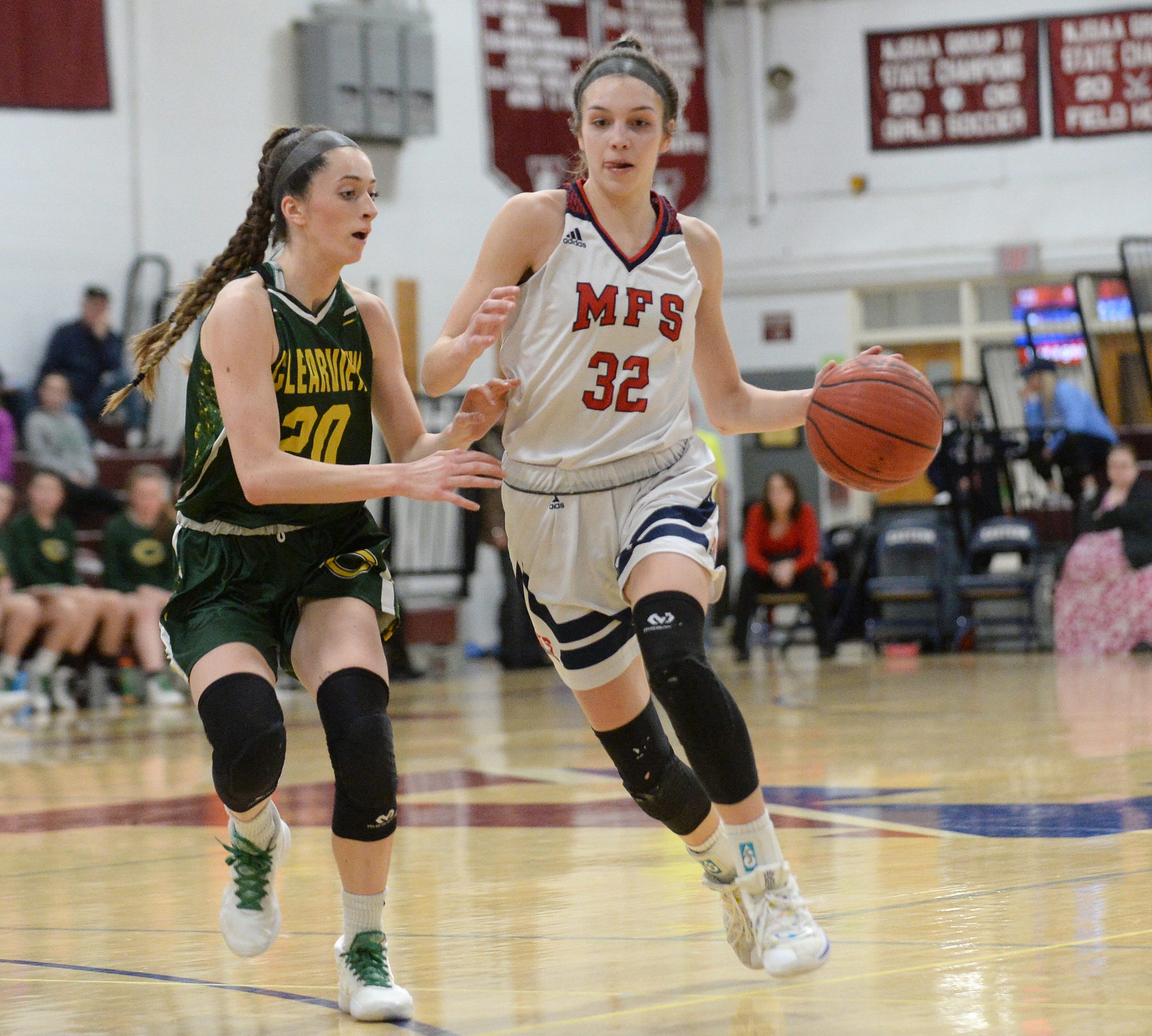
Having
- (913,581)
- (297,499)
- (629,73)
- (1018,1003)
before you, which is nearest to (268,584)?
(297,499)

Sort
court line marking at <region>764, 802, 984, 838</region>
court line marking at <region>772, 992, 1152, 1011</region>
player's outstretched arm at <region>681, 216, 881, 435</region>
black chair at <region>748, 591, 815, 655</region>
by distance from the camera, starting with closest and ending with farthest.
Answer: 1. court line marking at <region>772, 992, 1152, 1011</region>
2. player's outstretched arm at <region>681, 216, 881, 435</region>
3. court line marking at <region>764, 802, 984, 838</region>
4. black chair at <region>748, 591, 815, 655</region>

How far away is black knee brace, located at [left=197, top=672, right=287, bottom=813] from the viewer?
304 centimetres

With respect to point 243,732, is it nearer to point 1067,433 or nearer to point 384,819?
point 384,819

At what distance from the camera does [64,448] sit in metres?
11.4

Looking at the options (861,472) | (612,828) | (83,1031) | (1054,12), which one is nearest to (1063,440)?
(1054,12)

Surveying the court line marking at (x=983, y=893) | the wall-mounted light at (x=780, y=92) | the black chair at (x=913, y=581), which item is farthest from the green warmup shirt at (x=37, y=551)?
the wall-mounted light at (x=780, y=92)

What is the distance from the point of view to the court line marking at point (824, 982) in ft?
9.10

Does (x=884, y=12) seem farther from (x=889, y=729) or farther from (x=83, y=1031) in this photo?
(x=83, y=1031)

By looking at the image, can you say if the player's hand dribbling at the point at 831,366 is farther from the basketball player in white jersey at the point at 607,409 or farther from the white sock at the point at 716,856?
the white sock at the point at 716,856

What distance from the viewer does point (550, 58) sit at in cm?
1570

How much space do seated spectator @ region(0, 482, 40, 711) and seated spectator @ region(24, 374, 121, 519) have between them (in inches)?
39.6

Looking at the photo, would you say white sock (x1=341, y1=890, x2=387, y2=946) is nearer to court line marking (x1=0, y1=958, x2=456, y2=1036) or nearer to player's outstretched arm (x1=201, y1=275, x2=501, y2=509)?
court line marking (x1=0, y1=958, x2=456, y2=1036)

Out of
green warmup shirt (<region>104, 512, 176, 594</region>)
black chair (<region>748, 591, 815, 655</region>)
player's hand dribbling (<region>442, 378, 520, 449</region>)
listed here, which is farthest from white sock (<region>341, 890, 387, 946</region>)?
black chair (<region>748, 591, 815, 655</region>)

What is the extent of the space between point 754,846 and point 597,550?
64cm
